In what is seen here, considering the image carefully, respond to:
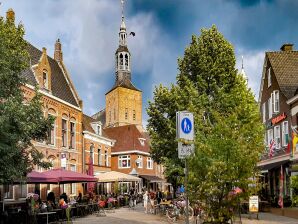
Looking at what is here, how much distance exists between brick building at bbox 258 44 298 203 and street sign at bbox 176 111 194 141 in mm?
21770

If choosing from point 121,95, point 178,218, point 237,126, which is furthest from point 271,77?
point 121,95

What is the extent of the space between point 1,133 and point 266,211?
75.3 feet

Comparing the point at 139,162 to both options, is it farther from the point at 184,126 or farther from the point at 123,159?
the point at 184,126

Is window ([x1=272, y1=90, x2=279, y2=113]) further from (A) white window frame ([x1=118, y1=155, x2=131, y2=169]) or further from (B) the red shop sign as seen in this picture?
(A) white window frame ([x1=118, y1=155, x2=131, y2=169])

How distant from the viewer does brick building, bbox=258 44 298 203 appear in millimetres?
33656

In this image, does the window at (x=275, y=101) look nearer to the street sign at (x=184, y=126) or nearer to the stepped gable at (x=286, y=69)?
the stepped gable at (x=286, y=69)

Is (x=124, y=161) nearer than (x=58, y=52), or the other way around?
(x=58, y=52)

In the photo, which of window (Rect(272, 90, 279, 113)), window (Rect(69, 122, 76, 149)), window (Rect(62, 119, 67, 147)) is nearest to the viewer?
window (Rect(272, 90, 279, 113))

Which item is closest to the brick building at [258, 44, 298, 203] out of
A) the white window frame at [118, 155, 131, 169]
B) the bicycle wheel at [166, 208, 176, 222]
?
the bicycle wheel at [166, 208, 176, 222]

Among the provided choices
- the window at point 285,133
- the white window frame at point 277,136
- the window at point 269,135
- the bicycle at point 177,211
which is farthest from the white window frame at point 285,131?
the bicycle at point 177,211

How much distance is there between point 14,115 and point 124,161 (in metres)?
55.0

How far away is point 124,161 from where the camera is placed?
230 ft

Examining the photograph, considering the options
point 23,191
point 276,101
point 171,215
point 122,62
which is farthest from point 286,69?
point 122,62

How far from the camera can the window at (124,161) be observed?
69.9m
